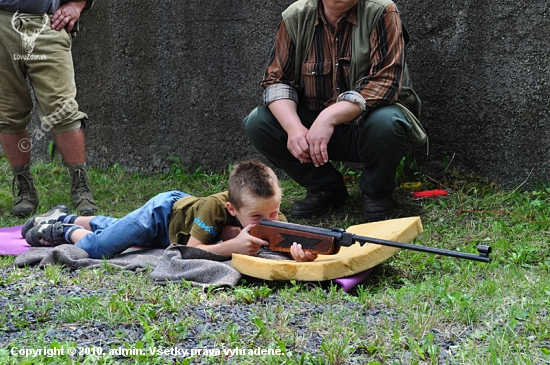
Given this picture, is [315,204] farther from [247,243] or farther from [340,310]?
[340,310]

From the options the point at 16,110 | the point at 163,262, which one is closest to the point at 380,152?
the point at 163,262

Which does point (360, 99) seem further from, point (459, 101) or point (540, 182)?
point (540, 182)

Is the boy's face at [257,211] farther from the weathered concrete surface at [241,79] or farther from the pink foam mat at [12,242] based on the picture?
the weathered concrete surface at [241,79]

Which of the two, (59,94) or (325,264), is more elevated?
(59,94)

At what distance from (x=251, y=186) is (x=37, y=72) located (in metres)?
2.19

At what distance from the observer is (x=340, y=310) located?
263 centimetres

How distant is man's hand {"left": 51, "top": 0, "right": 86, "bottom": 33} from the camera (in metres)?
4.77

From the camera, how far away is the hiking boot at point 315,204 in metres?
4.43

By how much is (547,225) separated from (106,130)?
3.86 metres

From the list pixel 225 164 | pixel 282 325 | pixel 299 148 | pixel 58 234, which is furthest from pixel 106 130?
pixel 282 325

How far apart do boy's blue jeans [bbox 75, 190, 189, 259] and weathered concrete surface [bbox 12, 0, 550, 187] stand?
1.88 metres

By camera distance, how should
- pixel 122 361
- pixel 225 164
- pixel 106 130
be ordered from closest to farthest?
pixel 122 361
pixel 225 164
pixel 106 130

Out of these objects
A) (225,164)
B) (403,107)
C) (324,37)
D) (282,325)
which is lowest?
(225,164)

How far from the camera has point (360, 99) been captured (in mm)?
3885
